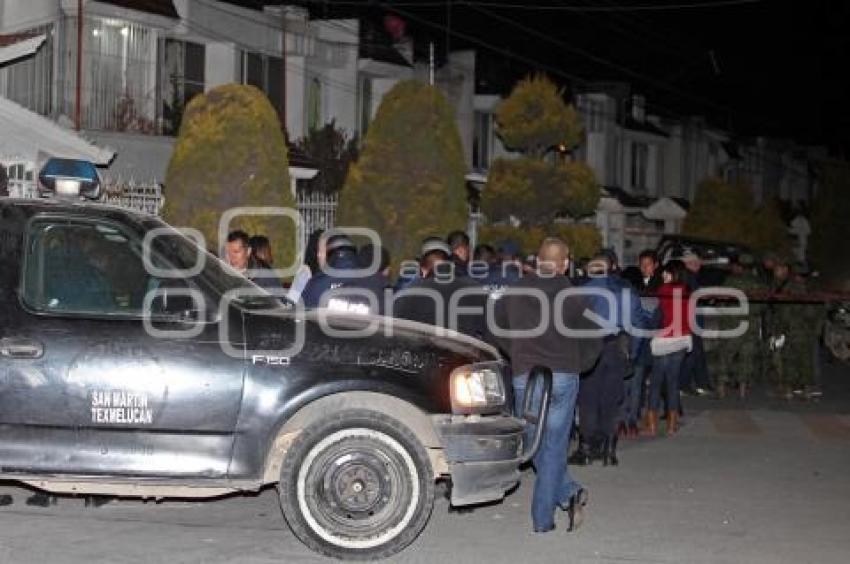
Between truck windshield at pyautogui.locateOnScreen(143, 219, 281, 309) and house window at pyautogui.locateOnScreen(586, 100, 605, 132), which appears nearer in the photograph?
truck windshield at pyautogui.locateOnScreen(143, 219, 281, 309)

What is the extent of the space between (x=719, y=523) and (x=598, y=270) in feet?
9.39

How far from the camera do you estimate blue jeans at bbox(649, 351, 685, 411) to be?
41.0ft

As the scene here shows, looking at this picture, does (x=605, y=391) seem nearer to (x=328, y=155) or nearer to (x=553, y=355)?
(x=553, y=355)

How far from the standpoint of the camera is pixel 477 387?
294 inches

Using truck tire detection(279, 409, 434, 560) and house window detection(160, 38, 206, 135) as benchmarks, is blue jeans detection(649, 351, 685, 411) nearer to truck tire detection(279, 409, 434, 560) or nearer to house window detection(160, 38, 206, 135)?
truck tire detection(279, 409, 434, 560)

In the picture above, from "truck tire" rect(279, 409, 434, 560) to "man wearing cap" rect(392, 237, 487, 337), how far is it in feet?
8.88

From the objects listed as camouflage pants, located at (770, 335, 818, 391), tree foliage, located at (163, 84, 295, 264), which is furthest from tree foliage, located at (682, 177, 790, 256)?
tree foliage, located at (163, 84, 295, 264)

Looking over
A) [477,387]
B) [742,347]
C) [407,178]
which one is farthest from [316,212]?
[477,387]

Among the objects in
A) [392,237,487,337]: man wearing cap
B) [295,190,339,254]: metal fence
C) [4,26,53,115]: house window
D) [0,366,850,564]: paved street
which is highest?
[4,26,53,115]: house window

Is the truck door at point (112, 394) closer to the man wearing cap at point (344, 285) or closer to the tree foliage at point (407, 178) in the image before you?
the man wearing cap at point (344, 285)

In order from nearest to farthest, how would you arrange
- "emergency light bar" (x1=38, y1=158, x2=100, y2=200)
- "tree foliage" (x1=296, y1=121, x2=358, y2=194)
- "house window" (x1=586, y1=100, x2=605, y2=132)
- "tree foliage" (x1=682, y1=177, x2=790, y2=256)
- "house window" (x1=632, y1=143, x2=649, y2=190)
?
"emergency light bar" (x1=38, y1=158, x2=100, y2=200) → "tree foliage" (x1=296, y1=121, x2=358, y2=194) → "tree foliage" (x1=682, y1=177, x2=790, y2=256) → "house window" (x1=586, y1=100, x2=605, y2=132) → "house window" (x1=632, y1=143, x2=649, y2=190)

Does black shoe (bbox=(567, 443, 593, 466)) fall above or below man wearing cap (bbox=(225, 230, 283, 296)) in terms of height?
below

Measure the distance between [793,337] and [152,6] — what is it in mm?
12700

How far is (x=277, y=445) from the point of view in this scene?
7.33m
